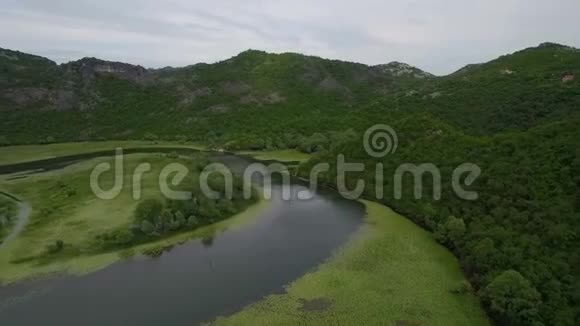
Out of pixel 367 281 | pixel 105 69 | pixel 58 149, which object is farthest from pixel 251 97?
pixel 367 281

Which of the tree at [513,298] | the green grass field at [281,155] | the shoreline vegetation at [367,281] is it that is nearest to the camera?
the tree at [513,298]

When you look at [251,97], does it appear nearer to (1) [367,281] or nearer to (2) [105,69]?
(2) [105,69]

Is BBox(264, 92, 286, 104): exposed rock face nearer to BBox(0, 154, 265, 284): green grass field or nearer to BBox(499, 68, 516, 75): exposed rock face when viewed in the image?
BBox(499, 68, 516, 75): exposed rock face

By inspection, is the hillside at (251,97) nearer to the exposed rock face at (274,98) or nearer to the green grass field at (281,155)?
the exposed rock face at (274,98)

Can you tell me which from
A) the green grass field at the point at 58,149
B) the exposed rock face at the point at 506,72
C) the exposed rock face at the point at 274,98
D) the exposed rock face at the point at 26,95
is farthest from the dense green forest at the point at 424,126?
the green grass field at the point at 58,149

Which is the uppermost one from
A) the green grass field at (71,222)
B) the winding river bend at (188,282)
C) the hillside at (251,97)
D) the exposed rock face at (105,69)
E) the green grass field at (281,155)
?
the exposed rock face at (105,69)

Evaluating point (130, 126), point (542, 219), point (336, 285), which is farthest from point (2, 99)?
point (542, 219)

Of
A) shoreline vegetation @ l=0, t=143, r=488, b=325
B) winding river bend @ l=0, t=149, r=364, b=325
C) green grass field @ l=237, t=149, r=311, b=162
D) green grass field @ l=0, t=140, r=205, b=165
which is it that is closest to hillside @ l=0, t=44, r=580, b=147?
green grass field @ l=237, t=149, r=311, b=162
